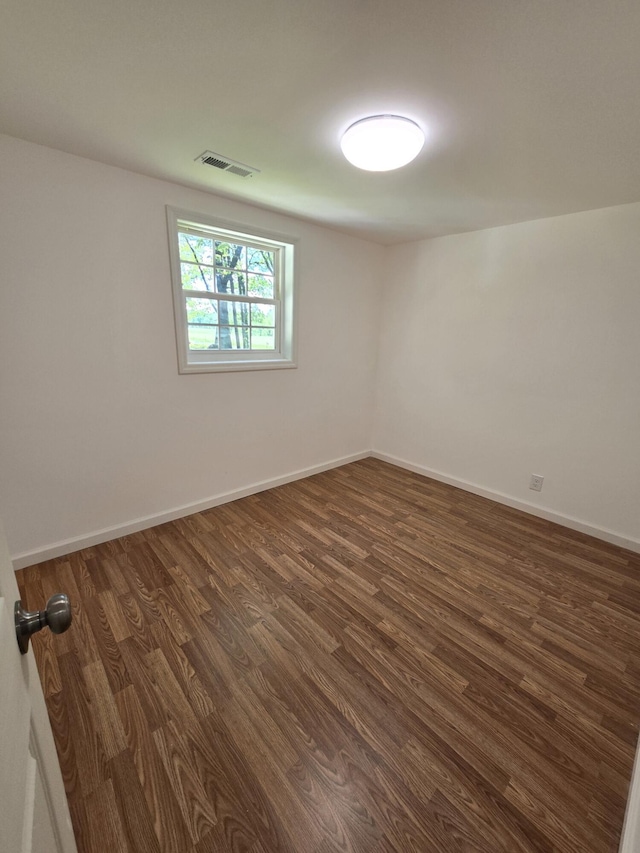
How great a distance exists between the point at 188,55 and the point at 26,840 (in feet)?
6.40

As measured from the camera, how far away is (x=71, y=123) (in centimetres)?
156

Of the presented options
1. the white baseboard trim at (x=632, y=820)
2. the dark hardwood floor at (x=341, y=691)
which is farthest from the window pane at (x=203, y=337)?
the white baseboard trim at (x=632, y=820)

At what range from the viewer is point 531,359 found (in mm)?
2783

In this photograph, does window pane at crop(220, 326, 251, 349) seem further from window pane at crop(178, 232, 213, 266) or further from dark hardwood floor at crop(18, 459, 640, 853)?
dark hardwood floor at crop(18, 459, 640, 853)

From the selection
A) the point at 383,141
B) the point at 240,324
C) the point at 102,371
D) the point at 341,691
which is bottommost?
the point at 341,691

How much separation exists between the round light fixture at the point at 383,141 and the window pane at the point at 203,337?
1555 mm

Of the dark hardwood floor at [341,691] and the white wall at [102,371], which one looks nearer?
the dark hardwood floor at [341,691]

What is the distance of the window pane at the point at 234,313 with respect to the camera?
2707mm

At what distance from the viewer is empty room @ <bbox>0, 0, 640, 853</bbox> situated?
1053mm

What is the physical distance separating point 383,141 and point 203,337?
1747 millimetres

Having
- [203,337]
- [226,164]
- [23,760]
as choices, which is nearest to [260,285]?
[203,337]

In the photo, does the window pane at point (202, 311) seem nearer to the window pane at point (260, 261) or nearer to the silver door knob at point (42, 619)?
the window pane at point (260, 261)

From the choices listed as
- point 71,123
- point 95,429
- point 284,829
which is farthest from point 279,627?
point 71,123

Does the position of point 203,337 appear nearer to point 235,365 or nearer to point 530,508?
point 235,365
